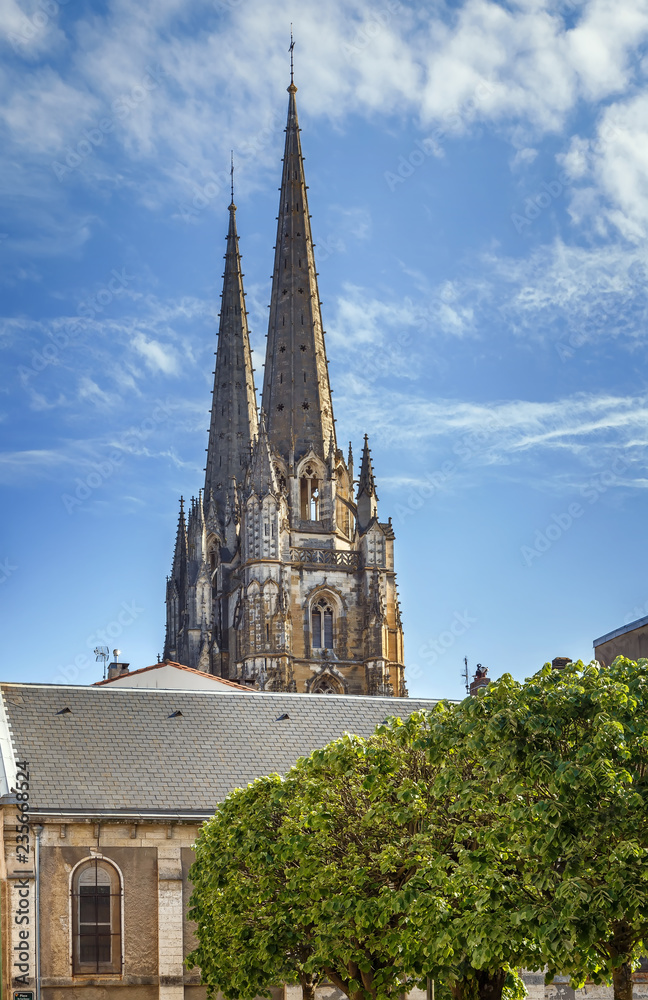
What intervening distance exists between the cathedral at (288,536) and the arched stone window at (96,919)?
161 feet

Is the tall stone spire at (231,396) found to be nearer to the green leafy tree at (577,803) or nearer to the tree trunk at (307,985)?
the tree trunk at (307,985)

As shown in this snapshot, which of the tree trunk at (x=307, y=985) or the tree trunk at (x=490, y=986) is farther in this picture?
the tree trunk at (x=307, y=985)

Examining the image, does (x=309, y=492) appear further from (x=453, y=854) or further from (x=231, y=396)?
(x=453, y=854)

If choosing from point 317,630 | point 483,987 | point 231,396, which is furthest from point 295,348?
point 483,987

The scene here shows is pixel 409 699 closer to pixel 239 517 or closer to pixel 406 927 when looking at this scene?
pixel 406 927

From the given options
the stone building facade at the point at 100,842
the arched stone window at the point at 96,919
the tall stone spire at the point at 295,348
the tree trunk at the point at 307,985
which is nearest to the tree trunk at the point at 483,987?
the tree trunk at the point at 307,985

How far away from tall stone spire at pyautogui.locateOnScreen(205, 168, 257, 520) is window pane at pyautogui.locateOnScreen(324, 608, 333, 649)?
14572 millimetres

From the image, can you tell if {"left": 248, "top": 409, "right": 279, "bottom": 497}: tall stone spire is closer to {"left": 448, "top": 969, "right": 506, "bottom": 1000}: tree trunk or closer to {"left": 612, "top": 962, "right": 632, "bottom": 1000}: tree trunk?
{"left": 448, "top": 969, "right": 506, "bottom": 1000}: tree trunk

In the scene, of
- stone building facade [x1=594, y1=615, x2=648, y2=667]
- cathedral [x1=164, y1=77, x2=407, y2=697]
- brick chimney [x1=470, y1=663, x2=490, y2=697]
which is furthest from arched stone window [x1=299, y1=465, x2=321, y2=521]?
stone building facade [x1=594, y1=615, x2=648, y2=667]

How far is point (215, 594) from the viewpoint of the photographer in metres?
96.2

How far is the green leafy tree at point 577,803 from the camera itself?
20.9 metres

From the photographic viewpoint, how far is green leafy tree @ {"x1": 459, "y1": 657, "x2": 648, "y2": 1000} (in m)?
20.9

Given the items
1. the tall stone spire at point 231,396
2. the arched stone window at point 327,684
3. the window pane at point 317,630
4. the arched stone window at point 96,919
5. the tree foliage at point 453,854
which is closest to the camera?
the tree foliage at point 453,854

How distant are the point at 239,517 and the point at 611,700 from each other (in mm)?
75653
